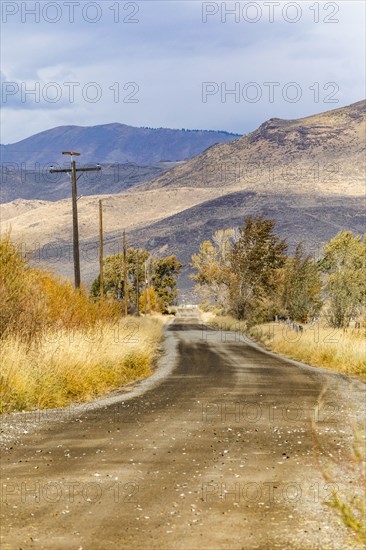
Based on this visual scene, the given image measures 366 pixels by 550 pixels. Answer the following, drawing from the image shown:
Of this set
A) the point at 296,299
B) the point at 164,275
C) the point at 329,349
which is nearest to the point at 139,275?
the point at 164,275

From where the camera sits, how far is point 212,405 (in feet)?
45.1

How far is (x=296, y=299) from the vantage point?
1927 inches

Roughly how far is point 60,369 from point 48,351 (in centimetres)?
72

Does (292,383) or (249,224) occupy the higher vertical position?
(249,224)

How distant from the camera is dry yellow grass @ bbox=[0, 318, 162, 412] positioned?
44.8 ft

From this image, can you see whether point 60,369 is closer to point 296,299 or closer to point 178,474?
point 178,474

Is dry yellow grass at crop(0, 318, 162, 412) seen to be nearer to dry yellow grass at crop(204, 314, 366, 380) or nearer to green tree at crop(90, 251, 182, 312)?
dry yellow grass at crop(204, 314, 366, 380)

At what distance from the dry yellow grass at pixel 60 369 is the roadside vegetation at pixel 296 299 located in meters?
6.50

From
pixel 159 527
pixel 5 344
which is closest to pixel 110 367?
pixel 5 344

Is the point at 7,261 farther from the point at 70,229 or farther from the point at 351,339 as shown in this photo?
the point at 70,229

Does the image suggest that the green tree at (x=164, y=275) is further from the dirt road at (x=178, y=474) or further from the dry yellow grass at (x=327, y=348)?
the dirt road at (x=178, y=474)

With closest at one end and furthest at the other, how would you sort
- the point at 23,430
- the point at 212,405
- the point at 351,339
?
the point at 23,430 < the point at 212,405 < the point at 351,339

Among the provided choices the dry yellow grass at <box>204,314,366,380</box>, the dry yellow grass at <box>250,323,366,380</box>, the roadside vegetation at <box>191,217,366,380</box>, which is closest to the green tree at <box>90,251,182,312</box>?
the roadside vegetation at <box>191,217,366,380</box>

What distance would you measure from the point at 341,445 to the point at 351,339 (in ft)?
54.3
